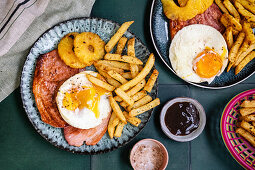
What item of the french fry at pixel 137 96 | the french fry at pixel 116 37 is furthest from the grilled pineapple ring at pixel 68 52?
the french fry at pixel 137 96

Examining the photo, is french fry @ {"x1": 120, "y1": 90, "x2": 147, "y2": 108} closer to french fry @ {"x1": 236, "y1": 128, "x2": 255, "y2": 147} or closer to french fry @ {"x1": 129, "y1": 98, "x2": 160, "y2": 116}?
french fry @ {"x1": 129, "y1": 98, "x2": 160, "y2": 116}

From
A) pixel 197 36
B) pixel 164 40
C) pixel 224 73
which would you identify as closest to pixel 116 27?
pixel 164 40

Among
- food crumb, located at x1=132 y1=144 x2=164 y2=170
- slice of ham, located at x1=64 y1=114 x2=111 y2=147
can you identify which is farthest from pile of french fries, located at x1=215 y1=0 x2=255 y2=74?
slice of ham, located at x1=64 y1=114 x2=111 y2=147

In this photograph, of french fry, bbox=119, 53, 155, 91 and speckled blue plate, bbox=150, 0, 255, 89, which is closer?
french fry, bbox=119, 53, 155, 91

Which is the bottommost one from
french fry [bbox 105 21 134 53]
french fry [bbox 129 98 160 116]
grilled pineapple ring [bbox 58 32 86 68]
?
french fry [bbox 129 98 160 116]

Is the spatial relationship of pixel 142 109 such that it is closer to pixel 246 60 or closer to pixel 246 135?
pixel 246 135

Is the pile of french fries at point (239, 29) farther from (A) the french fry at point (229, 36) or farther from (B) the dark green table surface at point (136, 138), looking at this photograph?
(B) the dark green table surface at point (136, 138)
